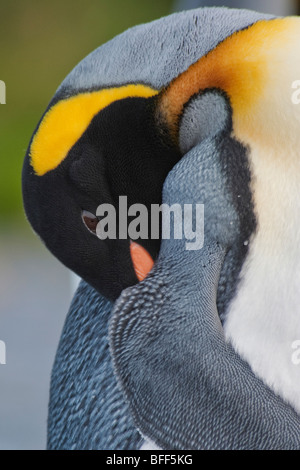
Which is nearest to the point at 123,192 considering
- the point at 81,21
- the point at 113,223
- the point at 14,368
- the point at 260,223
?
the point at 113,223

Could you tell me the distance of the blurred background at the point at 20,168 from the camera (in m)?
1.94

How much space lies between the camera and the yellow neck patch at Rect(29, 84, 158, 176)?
70 centimetres

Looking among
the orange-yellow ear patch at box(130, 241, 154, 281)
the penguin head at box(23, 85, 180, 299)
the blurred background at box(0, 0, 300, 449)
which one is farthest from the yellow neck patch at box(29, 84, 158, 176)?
the blurred background at box(0, 0, 300, 449)

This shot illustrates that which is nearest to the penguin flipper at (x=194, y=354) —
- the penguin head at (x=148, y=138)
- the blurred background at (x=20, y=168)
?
the penguin head at (x=148, y=138)

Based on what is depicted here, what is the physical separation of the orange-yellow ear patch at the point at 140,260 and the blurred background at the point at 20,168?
104cm

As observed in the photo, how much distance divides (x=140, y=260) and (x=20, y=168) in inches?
141

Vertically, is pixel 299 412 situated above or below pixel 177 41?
below

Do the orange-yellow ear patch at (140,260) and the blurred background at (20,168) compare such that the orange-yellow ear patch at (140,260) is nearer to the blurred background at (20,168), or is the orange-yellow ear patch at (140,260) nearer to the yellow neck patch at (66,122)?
the yellow neck patch at (66,122)

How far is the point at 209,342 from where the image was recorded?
65 cm

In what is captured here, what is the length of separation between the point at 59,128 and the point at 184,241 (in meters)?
0.16

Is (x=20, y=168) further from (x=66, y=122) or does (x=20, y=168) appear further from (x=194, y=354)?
(x=194, y=354)

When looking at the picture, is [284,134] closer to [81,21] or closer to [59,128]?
[59,128]

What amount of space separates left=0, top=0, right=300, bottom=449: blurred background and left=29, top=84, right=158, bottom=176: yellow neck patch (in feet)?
3.43

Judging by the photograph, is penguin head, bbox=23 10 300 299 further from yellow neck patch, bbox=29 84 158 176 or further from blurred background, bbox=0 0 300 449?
blurred background, bbox=0 0 300 449
